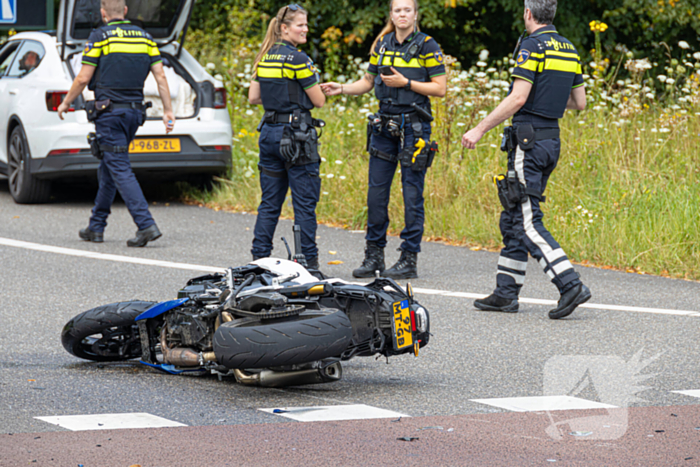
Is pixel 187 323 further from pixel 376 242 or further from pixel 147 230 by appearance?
pixel 147 230

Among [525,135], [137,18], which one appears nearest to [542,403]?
[525,135]

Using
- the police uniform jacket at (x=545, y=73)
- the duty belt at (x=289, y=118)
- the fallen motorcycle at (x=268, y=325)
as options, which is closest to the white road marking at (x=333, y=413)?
the fallen motorcycle at (x=268, y=325)

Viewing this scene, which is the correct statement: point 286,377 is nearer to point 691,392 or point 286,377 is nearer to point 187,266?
point 691,392

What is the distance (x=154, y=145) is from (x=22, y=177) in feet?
4.99

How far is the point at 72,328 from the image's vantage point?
5332 mm

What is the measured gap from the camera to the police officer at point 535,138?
6625mm

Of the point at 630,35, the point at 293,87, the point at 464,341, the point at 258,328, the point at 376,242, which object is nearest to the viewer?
the point at 258,328

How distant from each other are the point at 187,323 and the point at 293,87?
3.03 m

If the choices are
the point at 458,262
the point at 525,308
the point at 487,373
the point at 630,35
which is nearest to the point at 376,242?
the point at 458,262

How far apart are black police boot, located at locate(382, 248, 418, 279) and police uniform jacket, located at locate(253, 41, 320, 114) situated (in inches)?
54.1

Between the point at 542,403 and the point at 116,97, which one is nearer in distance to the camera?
the point at 542,403

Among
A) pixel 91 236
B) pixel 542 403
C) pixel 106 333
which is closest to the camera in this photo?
pixel 542 403

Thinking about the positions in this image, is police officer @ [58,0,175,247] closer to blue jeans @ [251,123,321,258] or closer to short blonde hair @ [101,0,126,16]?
short blonde hair @ [101,0,126,16]

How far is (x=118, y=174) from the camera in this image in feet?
30.9
